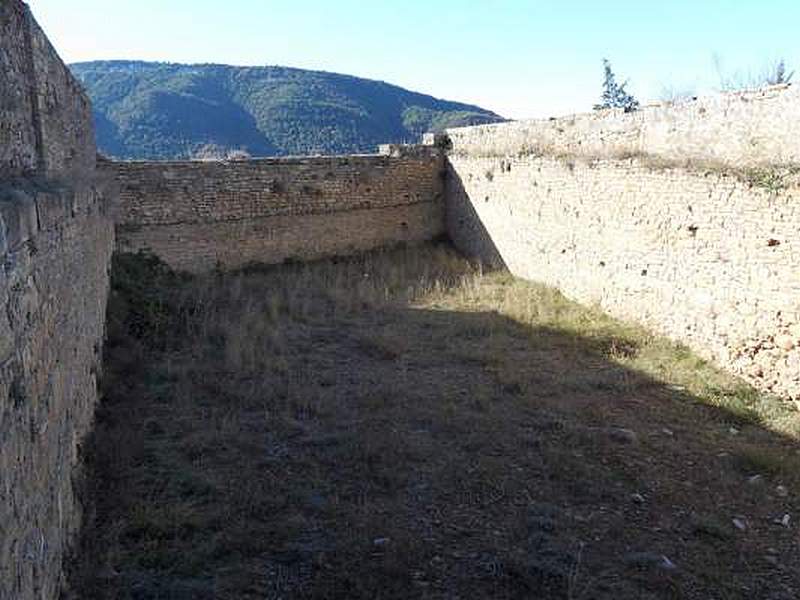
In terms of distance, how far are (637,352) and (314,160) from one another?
A: 27.3 ft

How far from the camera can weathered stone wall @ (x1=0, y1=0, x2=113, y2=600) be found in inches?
85.1

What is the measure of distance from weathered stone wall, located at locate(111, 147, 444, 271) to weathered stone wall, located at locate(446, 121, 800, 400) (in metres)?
2.45

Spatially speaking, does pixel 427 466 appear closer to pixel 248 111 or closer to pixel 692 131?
pixel 692 131

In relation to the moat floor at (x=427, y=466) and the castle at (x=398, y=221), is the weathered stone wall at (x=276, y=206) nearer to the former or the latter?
the castle at (x=398, y=221)

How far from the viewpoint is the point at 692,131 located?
8867 millimetres

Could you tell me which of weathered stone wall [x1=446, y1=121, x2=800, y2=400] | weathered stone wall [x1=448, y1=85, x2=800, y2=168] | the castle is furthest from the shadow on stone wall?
weathered stone wall [x1=448, y1=85, x2=800, y2=168]

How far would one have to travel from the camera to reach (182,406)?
20.8ft

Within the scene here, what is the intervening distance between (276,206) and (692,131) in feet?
26.4

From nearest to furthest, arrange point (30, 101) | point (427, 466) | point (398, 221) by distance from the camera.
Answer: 1. point (30, 101)
2. point (427, 466)
3. point (398, 221)

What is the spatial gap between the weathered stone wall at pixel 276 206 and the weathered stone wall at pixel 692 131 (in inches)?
123

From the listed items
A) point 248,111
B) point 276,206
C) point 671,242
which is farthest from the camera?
point 248,111

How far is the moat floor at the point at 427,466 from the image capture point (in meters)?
3.86

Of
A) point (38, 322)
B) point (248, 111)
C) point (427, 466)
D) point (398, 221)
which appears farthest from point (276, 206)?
point (248, 111)

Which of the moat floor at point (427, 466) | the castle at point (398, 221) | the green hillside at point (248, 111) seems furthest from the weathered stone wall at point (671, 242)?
the green hillside at point (248, 111)
